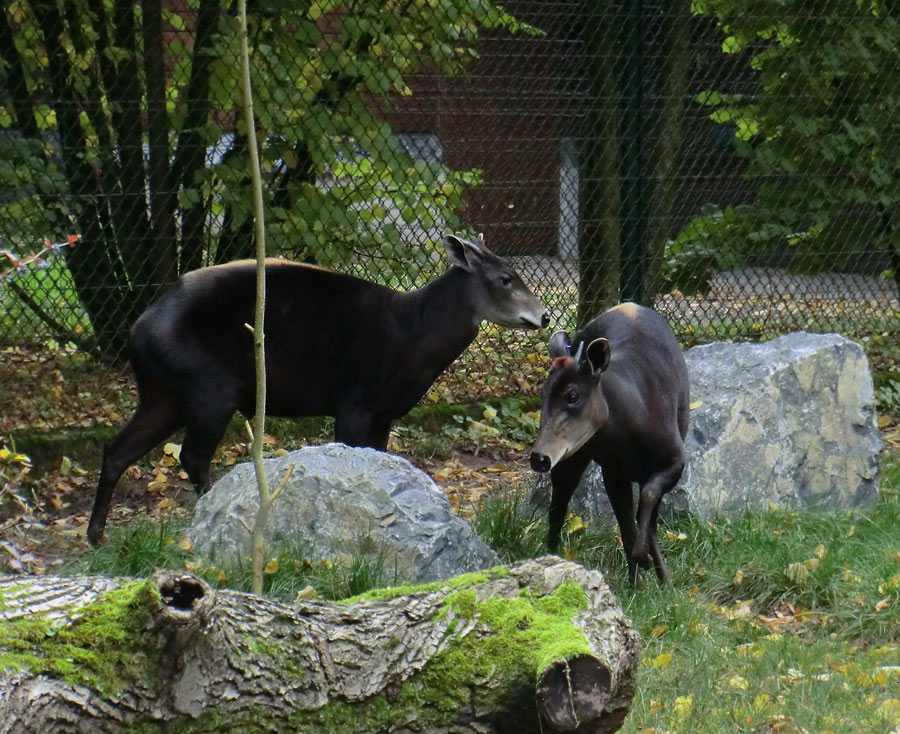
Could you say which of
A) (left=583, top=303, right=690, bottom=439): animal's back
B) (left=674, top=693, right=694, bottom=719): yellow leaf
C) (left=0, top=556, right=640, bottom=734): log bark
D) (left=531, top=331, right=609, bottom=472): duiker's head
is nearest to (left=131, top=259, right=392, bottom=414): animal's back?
(left=583, top=303, right=690, bottom=439): animal's back

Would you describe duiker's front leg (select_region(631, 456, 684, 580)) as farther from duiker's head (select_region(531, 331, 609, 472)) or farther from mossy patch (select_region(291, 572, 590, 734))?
mossy patch (select_region(291, 572, 590, 734))

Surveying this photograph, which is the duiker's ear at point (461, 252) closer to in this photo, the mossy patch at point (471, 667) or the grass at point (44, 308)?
the grass at point (44, 308)

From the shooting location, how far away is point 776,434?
680 centimetres

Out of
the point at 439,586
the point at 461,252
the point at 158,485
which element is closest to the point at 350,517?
the point at 439,586

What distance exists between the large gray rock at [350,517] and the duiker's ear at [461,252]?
1.89 metres

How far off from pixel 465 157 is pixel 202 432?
117 inches

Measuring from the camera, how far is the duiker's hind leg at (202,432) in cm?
646

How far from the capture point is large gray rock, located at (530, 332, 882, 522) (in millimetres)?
6504

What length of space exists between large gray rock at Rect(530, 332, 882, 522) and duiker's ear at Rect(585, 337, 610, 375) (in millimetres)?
1131

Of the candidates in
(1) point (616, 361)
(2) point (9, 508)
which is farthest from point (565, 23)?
(2) point (9, 508)

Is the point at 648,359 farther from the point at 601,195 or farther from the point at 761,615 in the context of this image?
the point at 601,195

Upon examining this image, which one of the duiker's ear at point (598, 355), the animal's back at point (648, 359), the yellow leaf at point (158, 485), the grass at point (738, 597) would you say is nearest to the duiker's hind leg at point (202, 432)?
the grass at point (738, 597)

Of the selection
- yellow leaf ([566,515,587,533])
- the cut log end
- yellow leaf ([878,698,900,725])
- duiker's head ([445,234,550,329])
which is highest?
the cut log end

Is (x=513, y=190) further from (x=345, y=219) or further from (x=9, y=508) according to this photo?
(x=9, y=508)
